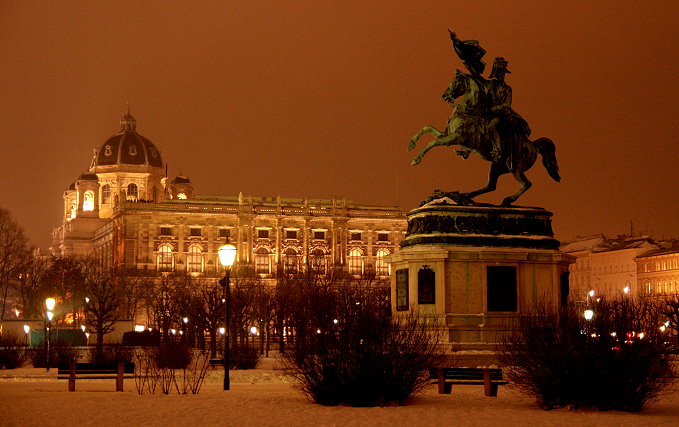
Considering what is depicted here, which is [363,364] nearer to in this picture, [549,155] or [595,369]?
[595,369]

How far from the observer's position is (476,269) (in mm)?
34344

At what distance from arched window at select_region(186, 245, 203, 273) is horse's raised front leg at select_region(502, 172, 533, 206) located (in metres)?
Result: 107

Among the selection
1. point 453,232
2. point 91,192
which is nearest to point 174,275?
point 91,192

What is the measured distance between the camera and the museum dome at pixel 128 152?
563ft

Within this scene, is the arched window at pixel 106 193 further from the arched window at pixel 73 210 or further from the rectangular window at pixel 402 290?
the rectangular window at pixel 402 290

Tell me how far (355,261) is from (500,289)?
112 m

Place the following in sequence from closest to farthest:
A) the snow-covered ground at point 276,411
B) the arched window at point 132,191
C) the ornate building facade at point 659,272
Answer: the snow-covered ground at point 276,411, the ornate building facade at point 659,272, the arched window at point 132,191

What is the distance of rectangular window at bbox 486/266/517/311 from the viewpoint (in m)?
34.3

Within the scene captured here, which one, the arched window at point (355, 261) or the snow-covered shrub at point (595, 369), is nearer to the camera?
the snow-covered shrub at point (595, 369)

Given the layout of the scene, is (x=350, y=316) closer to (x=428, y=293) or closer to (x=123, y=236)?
(x=428, y=293)

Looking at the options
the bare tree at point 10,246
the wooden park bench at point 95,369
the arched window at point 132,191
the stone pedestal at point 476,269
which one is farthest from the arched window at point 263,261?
the wooden park bench at point 95,369

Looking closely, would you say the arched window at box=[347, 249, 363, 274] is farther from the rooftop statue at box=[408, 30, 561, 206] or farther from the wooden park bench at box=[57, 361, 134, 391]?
the wooden park bench at box=[57, 361, 134, 391]

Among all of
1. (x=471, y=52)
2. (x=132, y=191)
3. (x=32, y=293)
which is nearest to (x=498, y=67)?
(x=471, y=52)

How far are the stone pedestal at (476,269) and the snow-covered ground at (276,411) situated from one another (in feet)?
16.6
